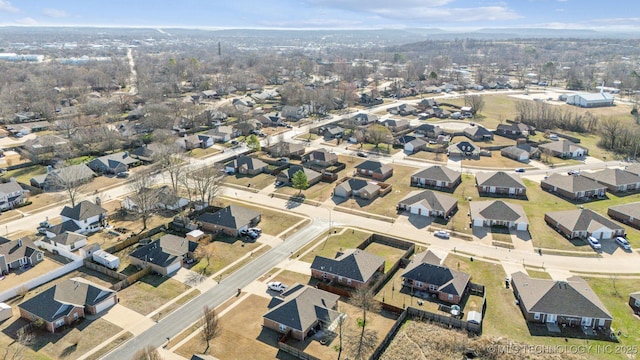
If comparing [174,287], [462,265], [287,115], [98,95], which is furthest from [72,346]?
[98,95]

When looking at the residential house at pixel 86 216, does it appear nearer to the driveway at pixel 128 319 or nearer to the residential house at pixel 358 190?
the driveway at pixel 128 319

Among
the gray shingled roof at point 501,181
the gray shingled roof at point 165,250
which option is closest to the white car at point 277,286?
the gray shingled roof at point 165,250

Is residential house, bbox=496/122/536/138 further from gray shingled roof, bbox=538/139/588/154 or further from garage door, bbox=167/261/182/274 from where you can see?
garage door, bbox=167/261/182/274

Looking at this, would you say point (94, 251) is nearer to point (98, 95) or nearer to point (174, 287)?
point (174, 287)

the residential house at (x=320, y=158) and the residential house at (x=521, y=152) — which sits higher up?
the residential house at (x=521, y=152)

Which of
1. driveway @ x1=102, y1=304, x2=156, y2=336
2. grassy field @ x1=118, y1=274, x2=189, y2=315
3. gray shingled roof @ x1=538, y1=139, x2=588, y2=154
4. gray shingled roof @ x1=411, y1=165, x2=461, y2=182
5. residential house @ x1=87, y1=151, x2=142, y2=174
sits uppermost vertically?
gray shingled roof @ x1=538, y1=139, x2=588, y2=154

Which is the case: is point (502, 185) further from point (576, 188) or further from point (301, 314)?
point (301, 314)

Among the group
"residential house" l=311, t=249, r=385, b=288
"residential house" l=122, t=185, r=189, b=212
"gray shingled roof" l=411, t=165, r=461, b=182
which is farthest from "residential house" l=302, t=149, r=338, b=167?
"residential house" l=311, t=249, r=385, b=288
